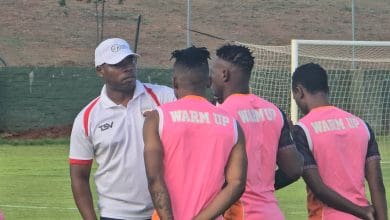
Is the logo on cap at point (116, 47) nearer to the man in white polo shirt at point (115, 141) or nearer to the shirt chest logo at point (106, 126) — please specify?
A: the man in white polo shirt at point (115, 141)

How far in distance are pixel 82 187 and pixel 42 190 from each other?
1007 cm

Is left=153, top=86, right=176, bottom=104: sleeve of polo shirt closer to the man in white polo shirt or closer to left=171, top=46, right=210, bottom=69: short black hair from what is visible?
the man in white polo shirt

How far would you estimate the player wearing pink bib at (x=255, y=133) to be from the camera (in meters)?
6.08

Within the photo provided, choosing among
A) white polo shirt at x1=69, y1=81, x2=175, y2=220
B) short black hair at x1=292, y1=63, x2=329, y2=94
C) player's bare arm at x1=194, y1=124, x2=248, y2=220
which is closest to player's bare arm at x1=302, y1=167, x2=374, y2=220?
short black hair at x1=292, y1=63, x2=329, y2=94

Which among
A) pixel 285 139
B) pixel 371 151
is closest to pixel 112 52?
pixel 285 139

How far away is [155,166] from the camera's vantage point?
5.54 m

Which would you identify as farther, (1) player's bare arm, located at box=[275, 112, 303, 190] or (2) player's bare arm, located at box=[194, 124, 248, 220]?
(1) player's bare arm, located at box=[275, 112, 303, 190]

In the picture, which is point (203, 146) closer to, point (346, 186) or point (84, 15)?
point (346, 186)

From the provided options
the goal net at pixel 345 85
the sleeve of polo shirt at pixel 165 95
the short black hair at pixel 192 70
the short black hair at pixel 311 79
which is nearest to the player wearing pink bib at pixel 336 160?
the short black hair at pixel 311 79

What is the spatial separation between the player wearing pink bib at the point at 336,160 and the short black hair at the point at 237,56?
0.38 meters

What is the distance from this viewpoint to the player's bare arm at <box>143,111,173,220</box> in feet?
18.2

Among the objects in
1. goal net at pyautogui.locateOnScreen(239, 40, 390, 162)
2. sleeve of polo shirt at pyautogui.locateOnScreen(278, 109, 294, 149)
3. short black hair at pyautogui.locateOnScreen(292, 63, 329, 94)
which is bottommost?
goal net at pyautogui.locateOnScreen(239, 40, 390, 162)

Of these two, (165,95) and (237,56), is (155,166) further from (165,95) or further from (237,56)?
(165,95)

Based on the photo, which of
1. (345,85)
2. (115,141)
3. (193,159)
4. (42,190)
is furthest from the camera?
(345,85)
